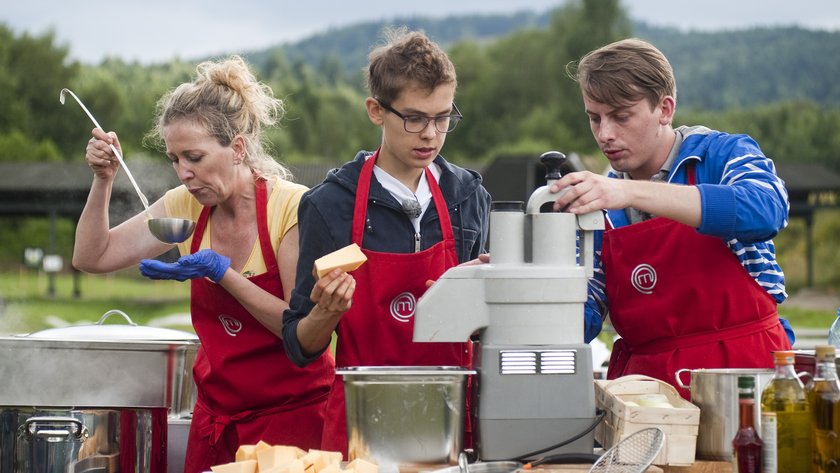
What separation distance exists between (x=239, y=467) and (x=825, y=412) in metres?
1.29

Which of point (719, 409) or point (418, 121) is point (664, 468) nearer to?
point (719, 409)

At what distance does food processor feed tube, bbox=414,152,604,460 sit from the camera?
2.49 meters

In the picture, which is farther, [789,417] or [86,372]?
[86,372]

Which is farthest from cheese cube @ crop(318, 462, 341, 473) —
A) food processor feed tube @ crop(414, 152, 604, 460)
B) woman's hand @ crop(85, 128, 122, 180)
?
woman's hand @ crop(85, 128, 122, 180)

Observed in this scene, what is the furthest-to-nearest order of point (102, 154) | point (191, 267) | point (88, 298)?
point (88, 298), point (102, 154), point (191, 267)

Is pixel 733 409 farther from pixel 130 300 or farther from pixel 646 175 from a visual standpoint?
pixel 130 300

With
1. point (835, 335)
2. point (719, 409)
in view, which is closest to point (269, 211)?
point (719, 409)

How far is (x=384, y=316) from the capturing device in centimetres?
297

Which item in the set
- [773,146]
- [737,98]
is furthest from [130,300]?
[737,98]

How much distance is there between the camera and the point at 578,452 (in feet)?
8.23

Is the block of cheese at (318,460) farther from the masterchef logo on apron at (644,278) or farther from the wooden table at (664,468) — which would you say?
the masterchef logo on apron at (644,278)

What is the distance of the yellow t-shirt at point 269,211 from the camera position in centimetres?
340

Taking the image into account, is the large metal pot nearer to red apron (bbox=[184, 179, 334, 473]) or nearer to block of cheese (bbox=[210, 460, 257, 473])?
red apron (bbox=[184, 179, 334, 473])

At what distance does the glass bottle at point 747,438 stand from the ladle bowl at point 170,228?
1916 millimetres
